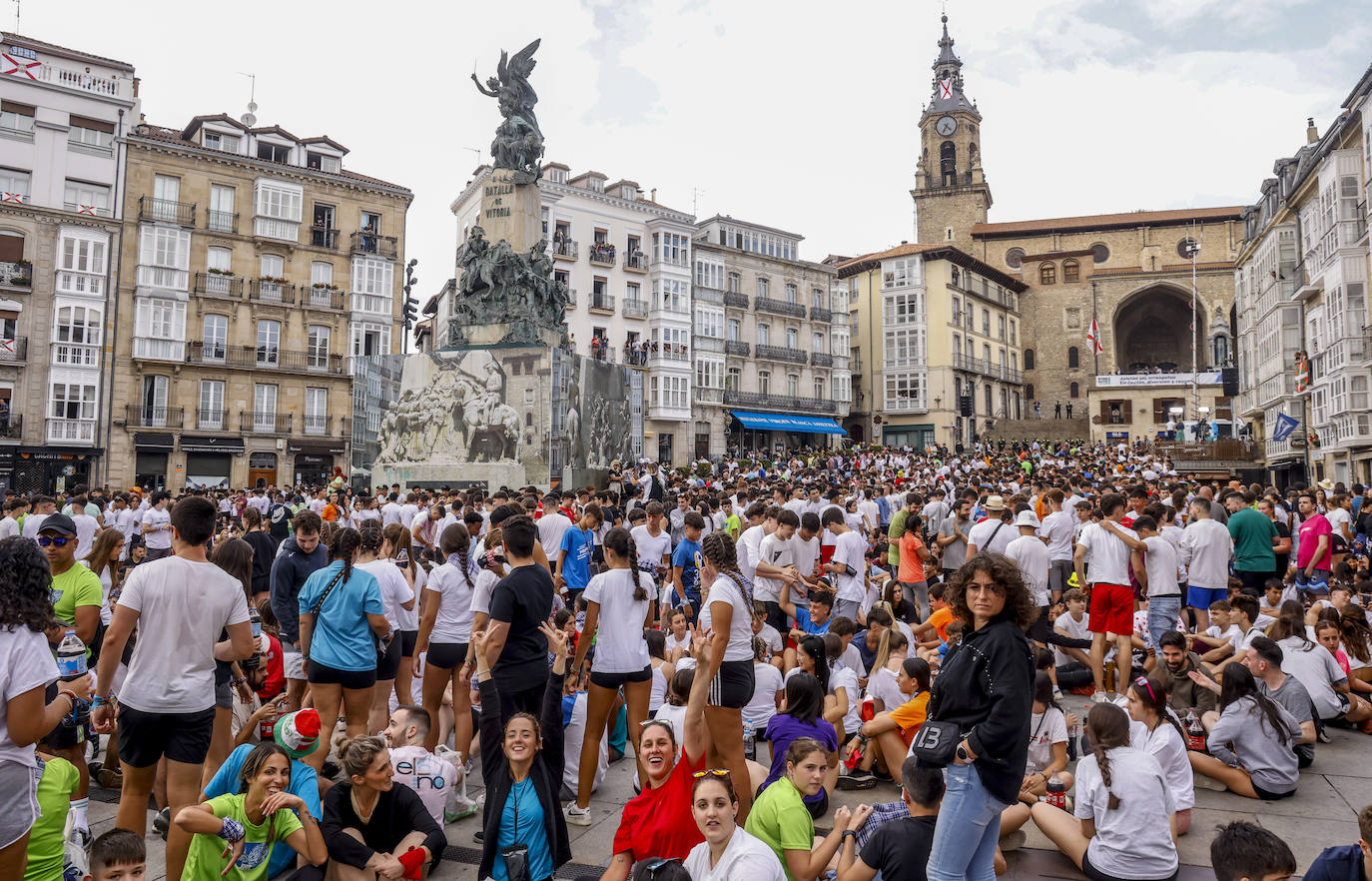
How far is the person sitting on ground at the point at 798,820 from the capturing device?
407cm

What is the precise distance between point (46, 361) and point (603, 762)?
3621cm

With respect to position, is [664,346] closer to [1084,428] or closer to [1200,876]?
[1084,428]

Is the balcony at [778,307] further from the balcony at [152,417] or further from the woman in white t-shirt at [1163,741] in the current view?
the woman in white t-shirt at [1163,741]

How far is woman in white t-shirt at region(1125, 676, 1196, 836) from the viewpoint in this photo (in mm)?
5254

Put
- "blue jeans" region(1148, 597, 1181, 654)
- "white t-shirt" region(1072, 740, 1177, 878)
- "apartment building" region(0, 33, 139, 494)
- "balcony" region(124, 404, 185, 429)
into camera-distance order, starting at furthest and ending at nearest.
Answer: "balcony" region(124, 404, 185, 429)
"apartment building" region(0, 33, 139, 494)
"blue jeans" region(1148, 597, 1181, 654)
"white t-shirt" region(1072, 740, 1177, 878)

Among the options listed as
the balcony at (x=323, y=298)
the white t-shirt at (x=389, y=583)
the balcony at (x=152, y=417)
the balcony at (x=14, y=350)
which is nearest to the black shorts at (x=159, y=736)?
the white t-shirt at (x=389, y=583)

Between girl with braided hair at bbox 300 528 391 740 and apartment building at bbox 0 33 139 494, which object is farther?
apartment building at bbox 0 33 139 494

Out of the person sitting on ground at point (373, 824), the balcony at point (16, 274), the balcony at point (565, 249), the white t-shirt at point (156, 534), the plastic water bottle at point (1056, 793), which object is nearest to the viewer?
the person sitting on ground at point (373, 824)

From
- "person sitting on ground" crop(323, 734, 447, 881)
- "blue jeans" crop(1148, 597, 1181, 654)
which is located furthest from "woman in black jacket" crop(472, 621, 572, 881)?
"blue jeans" crop(1148, 597, 1181, 654)

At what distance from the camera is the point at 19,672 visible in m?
3.30

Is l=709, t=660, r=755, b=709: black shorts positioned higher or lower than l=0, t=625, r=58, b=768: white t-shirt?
lower

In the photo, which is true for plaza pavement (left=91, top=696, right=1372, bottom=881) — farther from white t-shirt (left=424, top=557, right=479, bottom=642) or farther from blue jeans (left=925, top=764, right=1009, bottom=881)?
blue jeans (left=925, top=764, right=1009, bottom=881)

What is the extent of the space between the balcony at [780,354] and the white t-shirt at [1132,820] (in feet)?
148

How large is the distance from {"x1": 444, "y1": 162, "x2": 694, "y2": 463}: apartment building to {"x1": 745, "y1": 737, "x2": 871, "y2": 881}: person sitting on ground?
125 ft
